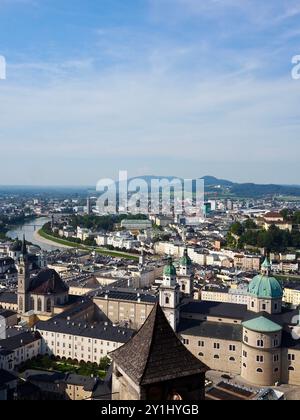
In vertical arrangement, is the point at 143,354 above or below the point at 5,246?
above

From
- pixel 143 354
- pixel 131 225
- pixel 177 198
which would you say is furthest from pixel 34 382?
pixel 177 198

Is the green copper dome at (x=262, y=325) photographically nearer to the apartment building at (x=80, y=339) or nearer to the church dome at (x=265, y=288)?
the church dome at (x=265, y=288)

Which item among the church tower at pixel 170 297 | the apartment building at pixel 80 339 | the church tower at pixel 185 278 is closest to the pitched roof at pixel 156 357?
the apartment building at pixel 80 339

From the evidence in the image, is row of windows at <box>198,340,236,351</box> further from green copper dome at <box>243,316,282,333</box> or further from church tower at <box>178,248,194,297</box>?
church tower at <box>178,248,194,297</box>

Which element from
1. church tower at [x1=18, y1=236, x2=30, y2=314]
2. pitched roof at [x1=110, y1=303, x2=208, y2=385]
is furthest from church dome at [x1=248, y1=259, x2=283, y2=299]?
pitched roof at [x1=110, y1=303, x2=208, y2=385]

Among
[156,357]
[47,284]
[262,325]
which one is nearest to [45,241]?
[47,284]
